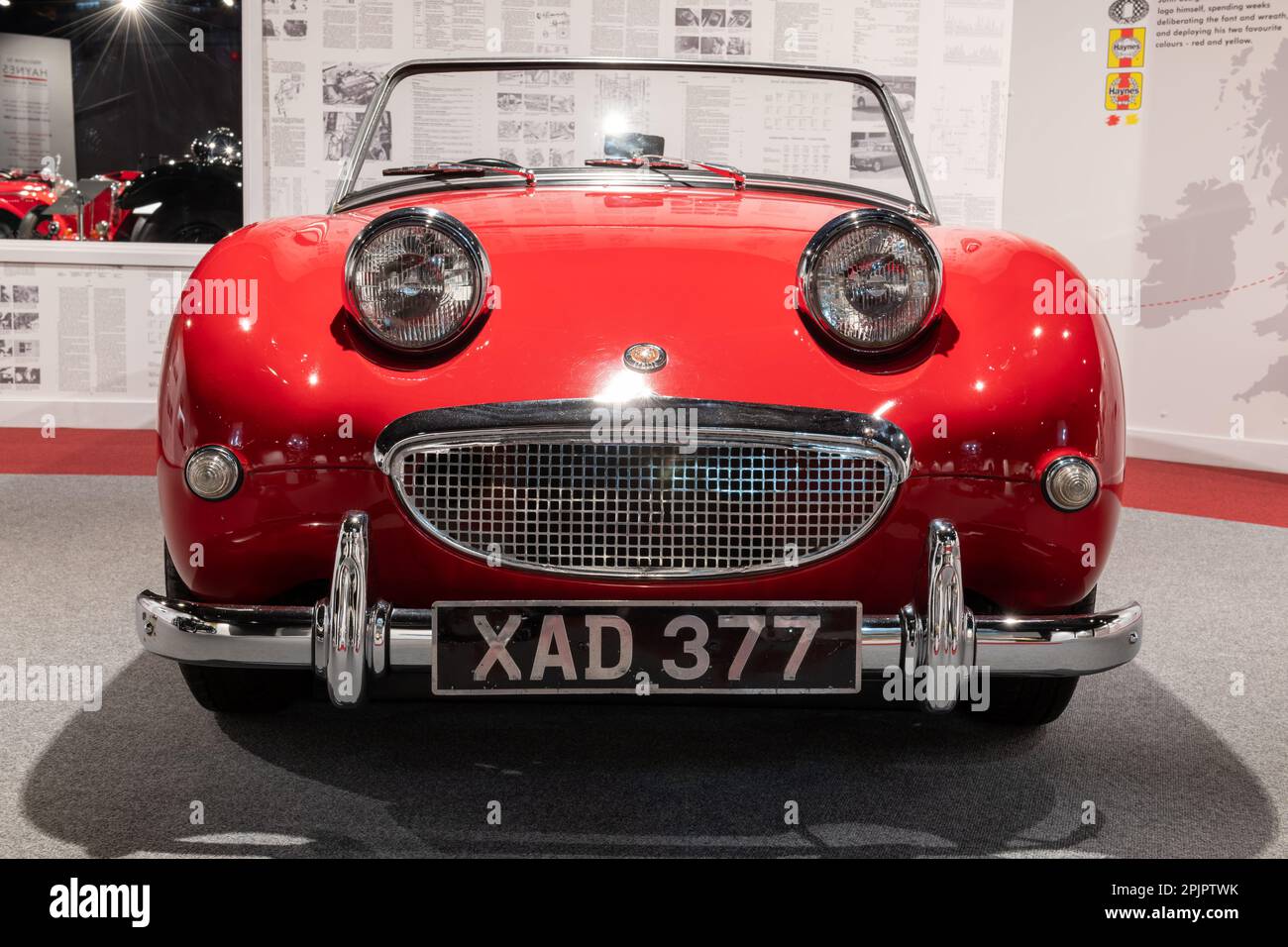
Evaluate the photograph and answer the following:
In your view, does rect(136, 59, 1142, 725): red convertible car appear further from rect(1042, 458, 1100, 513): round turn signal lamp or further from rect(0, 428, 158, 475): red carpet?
rect(0, 428, 158, 475): red carpet

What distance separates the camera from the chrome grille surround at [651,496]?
1.66 meters

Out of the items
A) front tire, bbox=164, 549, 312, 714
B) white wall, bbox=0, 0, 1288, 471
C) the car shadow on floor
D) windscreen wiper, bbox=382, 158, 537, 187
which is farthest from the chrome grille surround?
white wall, bbox=0, 0, 1288, 471

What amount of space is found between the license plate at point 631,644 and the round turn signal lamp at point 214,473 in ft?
1.26

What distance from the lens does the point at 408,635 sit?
1.61 m

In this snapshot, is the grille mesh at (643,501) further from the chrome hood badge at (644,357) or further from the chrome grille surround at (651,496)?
the chrome hood badge at (644,357)

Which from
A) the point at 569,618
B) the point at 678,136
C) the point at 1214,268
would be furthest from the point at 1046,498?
the point at 1214,268

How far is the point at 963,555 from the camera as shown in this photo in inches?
69.0

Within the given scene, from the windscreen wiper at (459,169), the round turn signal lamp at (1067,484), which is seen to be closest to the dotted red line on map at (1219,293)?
the windscreen wiper at (459,169)

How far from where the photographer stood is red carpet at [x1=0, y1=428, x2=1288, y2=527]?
15.7 ft

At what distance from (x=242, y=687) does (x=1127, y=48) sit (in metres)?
5.21

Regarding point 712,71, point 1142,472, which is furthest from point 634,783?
point 1142,472

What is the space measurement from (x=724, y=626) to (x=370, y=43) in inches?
180
